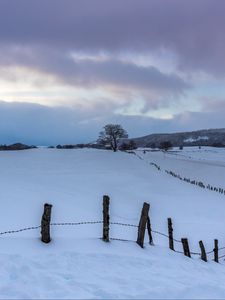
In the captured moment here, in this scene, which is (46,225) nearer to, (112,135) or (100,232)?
(100,232)

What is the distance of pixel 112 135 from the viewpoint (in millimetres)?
93625

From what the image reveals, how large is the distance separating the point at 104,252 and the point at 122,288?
3.16 metres

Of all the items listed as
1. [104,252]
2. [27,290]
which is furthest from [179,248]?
[27,290]

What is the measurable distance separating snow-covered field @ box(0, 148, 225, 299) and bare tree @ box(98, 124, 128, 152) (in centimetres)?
2246

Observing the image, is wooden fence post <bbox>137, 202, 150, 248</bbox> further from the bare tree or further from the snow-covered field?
the bare tree

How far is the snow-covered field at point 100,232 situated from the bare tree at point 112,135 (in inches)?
884

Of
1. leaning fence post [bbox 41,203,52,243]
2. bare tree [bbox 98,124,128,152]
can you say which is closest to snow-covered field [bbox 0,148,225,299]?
leaning fence post [bbox 41,203,52,243]

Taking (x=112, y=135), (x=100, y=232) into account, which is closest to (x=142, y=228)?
(x=100, y=232)

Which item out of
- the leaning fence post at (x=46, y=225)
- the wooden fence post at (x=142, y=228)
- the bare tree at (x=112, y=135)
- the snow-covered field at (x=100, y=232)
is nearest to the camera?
the snow-covered field at (x=100, y=232)

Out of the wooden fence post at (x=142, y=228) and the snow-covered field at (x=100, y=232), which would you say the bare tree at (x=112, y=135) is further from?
the wooden fence post at (x=142, y=228)

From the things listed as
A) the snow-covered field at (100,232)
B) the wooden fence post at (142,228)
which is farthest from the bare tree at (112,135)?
the wooden fence post at (142,228)

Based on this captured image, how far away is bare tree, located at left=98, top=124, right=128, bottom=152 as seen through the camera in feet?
307

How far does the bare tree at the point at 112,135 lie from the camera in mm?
93500

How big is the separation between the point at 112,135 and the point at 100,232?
2751 inches
